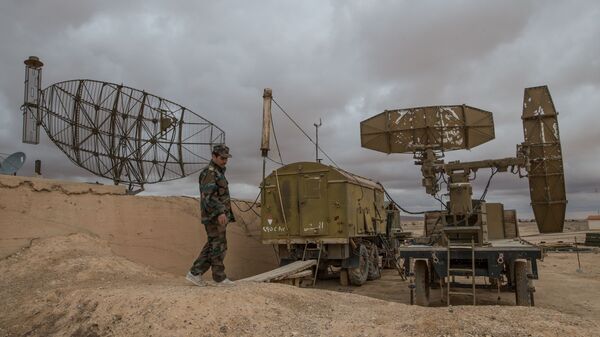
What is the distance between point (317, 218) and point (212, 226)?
5068 mm

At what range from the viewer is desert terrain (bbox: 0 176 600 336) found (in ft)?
13.9

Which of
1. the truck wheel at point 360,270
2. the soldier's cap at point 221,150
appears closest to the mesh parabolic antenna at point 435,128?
the truck wheel at point 360,270

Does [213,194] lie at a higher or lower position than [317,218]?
higher

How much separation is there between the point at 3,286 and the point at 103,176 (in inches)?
168

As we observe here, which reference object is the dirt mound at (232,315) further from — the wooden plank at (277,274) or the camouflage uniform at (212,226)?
the wooden plank at (277,274)

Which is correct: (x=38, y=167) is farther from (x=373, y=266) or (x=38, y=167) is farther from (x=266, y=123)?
(x=373, y=266)

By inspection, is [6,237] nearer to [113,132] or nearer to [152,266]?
[152,266]

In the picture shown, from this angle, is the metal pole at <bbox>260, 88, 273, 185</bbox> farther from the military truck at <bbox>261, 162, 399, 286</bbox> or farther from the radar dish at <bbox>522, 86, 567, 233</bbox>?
the radar dish at <bbox>522, 86, 567, 233</bbox>

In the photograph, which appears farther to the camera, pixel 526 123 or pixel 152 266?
pixel 526 123

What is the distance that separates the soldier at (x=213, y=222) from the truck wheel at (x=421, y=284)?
11.3 feet

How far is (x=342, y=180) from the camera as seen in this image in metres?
10.4

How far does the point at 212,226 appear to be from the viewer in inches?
224

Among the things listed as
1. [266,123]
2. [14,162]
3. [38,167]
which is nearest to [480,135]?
[266,123]

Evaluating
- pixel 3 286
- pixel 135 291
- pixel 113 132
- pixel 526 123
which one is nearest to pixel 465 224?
pixel 526 123
